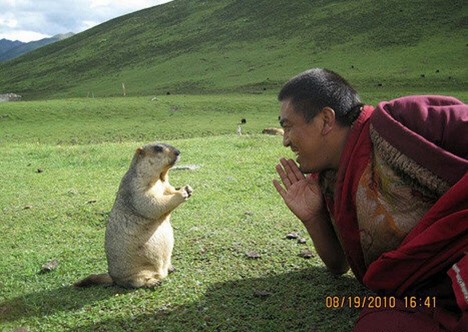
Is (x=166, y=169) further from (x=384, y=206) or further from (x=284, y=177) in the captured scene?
(x=384, y=206)

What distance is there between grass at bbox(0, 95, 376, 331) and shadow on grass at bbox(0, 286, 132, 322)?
1cm

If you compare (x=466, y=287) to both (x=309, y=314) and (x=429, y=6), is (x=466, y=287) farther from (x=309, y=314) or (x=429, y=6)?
(x=429, y=6)

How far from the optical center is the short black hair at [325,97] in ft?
12.2

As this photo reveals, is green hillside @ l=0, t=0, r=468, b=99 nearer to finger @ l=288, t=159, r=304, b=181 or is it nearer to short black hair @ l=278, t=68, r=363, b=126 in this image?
finger @ l=288, t=159, r=304, b=181

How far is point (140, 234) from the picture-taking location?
5.27 meters

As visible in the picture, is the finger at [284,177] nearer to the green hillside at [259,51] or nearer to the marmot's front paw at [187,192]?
the marmot's front paw at [187,192]

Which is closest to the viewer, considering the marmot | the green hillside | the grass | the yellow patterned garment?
the yellow patterned garment

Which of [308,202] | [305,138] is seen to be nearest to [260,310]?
[308,202]

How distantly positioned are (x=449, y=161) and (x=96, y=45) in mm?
70017

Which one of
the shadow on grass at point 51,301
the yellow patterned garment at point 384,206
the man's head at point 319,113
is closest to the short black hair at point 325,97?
the man's head at point 319,113

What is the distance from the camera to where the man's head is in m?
3.71

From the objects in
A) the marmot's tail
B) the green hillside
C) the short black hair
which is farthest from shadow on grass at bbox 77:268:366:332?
the green hillside

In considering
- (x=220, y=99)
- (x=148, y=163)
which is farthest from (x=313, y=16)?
(x=148, y=163)

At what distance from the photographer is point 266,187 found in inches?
352
